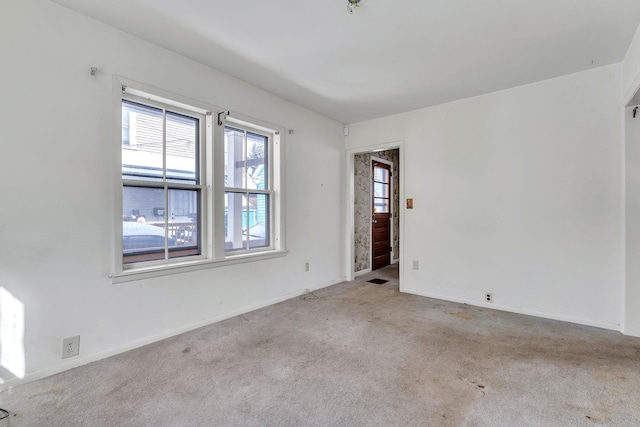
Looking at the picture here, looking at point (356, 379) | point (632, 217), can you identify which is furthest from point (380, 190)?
point (356, 379)

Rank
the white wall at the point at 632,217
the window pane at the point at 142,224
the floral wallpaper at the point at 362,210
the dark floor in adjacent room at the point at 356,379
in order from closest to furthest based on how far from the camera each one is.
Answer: the dark floor in adjacent room at the point at 356,379
the window pane at the point at 142,224
the white wall at the point at 632,217
the floral wallpaper at the point at 362,210

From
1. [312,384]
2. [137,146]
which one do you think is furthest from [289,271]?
[137,146]

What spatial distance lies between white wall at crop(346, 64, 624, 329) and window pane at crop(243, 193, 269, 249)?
1975 mm

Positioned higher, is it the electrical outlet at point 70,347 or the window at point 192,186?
the window at point 192,186

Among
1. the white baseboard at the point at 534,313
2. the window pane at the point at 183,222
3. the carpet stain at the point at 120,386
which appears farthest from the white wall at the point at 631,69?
the carpet stain at the point at 120,386

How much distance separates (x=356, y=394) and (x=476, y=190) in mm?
2856

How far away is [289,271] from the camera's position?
387cm

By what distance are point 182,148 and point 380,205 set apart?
4.03 metres

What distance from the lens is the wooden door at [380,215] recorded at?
224 inches

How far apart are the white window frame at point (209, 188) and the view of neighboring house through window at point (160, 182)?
60 mm

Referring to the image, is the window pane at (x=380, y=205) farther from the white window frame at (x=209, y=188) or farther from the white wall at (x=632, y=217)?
the white wall at (x=632, y=217)

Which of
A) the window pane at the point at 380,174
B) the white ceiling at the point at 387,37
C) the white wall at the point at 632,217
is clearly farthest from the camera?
the window pane at the point at 380,174

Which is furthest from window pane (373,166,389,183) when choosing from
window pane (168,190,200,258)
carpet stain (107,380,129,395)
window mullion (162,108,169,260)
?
carpet stain (107,380,129,395)

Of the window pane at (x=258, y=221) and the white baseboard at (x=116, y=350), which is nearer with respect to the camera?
the white baseboard at (x=116, y=350)
